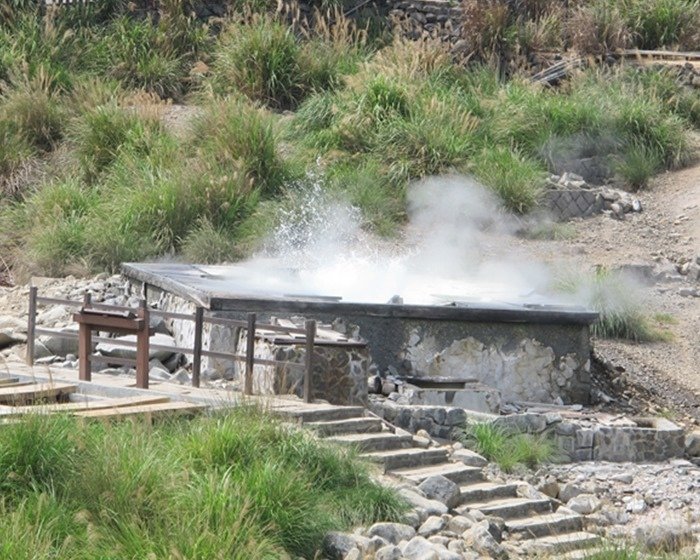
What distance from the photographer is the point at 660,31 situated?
27688mm

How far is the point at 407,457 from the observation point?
42.9 ft

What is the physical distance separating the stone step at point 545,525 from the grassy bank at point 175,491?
1.24 metres

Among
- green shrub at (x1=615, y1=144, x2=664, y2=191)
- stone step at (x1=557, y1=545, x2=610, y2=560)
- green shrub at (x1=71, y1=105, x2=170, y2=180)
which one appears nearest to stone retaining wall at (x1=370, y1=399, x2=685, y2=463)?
stone step at (x1=557, y1=545, x2=610, y2=560)

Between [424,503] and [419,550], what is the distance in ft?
3.99

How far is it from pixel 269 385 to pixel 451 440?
5.86 ft

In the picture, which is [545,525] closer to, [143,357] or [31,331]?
[143,357]

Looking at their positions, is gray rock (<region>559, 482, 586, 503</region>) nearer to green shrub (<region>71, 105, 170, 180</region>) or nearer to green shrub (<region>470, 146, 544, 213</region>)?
green shrub (<region>470, 146, 544, 213</region>)

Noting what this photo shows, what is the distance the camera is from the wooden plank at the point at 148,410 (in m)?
11.9

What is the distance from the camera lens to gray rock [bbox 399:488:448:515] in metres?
12.0

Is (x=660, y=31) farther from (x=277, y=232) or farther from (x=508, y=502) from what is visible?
(x=508, y=502)

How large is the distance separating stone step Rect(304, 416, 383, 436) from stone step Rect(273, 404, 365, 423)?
0.27 feet

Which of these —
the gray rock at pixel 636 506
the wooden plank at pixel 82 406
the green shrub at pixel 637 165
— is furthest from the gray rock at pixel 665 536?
the green shrub at pixel 637 165

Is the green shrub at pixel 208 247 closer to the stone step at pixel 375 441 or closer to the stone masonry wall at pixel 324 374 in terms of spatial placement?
the stone masonry wall at pixel 324 374

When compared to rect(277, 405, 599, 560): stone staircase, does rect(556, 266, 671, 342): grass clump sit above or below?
above
